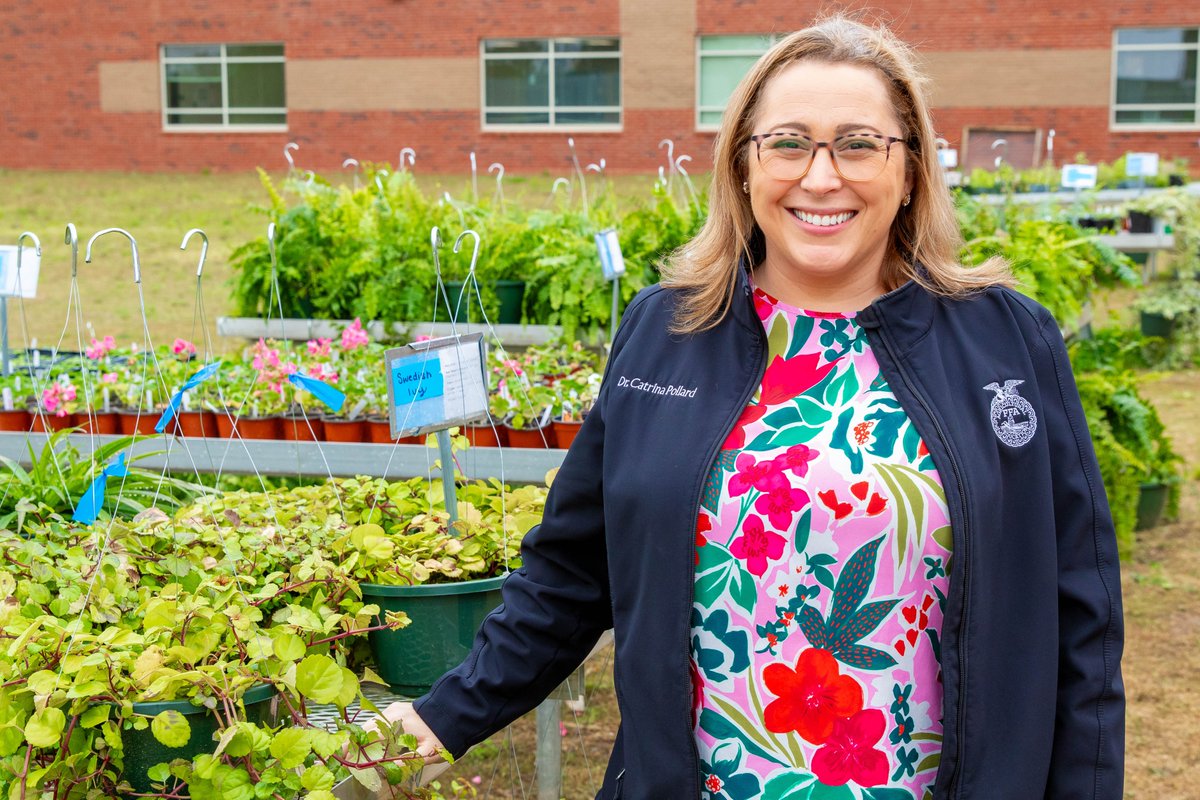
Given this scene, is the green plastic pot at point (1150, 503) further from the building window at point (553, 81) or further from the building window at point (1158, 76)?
the building window at point (553, 81)

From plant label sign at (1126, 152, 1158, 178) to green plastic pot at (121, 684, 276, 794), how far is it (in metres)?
11.3

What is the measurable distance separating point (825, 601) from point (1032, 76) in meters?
17.8

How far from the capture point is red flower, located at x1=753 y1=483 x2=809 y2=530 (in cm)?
143

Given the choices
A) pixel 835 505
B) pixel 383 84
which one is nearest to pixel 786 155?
pixel 835 505

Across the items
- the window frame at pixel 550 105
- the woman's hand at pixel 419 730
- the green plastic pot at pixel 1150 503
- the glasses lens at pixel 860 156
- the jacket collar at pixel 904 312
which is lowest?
the green plastic pot at pixel 1150 503

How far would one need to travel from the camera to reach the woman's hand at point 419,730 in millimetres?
1616

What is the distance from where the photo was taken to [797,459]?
4.75 feet

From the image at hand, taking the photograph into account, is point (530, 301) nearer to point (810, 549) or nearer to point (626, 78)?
point (810, 549)

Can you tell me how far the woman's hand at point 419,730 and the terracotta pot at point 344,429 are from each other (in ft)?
8.24

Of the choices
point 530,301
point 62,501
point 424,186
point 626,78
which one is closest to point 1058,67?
point 626,78

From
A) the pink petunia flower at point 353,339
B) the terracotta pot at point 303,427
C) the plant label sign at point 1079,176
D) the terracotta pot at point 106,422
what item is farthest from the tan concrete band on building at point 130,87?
the terracotta pot at point 303,427

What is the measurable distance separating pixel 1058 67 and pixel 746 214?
17566mm

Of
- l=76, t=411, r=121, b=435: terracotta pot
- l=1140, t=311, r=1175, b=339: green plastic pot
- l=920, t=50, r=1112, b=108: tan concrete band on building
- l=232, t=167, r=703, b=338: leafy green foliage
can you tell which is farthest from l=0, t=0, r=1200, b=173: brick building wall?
l=76, t=411, r=121, b=435: terracotta pot

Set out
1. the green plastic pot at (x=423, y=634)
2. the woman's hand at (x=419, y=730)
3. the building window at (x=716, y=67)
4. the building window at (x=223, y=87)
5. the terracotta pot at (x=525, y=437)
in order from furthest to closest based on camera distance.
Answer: the building window at (x=223, y=87) < the building window at (x=716, y=67) < the terracotta pot at (x=525, y=437) < the green plastic pot at (x=423, y=634) < the woman's hand at (x=419, y=730)
